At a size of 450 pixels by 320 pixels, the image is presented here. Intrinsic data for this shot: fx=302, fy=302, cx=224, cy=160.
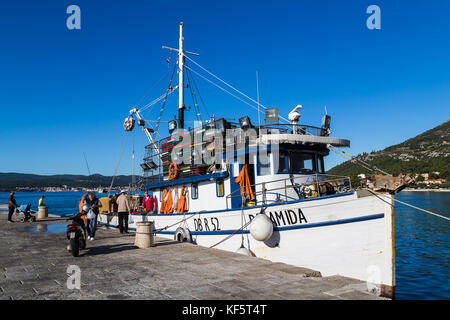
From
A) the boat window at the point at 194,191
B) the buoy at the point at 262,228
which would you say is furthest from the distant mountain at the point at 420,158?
the buoy at the point at 262,228

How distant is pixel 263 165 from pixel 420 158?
145 metres

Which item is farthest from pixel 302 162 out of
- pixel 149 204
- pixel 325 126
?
pixel 149 204

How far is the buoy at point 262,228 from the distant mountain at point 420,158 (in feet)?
197

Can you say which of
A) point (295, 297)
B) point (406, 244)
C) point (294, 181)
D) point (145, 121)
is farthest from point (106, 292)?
point (406, 244)

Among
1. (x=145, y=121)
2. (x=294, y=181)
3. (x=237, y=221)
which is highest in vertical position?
(x=145, y=121)

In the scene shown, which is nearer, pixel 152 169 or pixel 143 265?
pixel 143 265

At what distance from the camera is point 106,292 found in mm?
5559

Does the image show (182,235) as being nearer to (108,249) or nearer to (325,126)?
(108,249)

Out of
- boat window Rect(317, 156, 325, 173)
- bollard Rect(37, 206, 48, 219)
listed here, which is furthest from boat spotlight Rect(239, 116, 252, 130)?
bollard Rect(37, 206, 48, 219)

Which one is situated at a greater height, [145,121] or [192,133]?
[145,121]

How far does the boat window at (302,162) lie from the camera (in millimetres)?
11516
